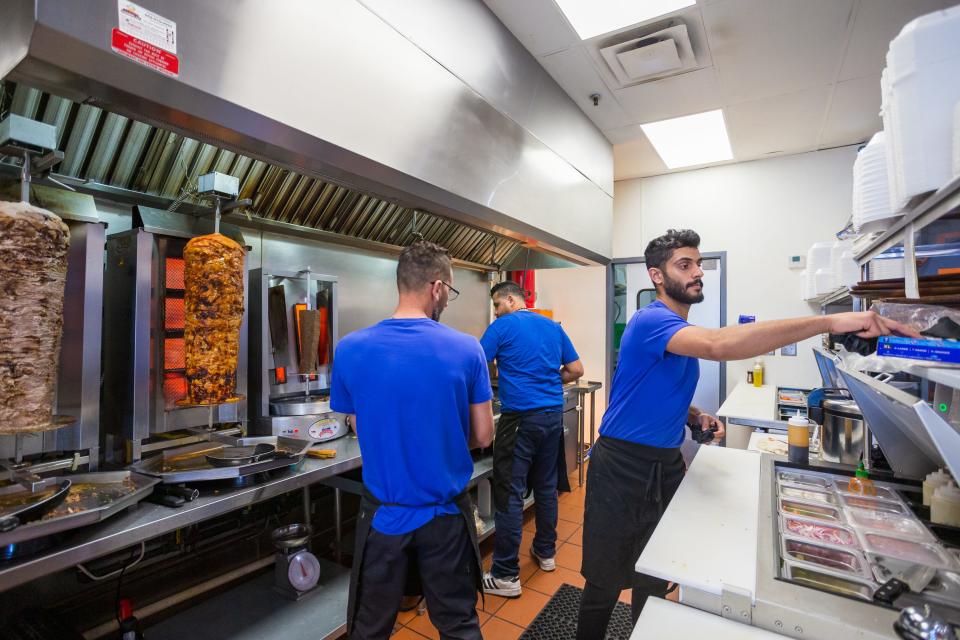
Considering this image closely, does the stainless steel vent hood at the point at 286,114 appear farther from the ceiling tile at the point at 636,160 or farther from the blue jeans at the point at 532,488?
the ceiling tile at the point at 636,160

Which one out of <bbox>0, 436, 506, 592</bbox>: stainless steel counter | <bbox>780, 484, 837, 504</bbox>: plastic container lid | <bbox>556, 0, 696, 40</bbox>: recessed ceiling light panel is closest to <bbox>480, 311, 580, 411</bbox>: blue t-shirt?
<bbox>0, 436, 506, 592</bbox>: stainless steel counter

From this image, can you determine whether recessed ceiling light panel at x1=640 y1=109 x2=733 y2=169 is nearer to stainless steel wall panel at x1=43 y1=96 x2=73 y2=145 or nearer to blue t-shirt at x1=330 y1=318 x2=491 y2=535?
blue t-shirt at x1=330 y1=318 x2=491 y2=535

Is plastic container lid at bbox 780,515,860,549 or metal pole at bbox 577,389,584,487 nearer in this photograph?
plastic container lid at bbox 780,515,860,549

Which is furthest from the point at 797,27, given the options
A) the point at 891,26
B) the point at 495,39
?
the point at 495,39

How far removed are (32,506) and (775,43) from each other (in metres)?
3.71

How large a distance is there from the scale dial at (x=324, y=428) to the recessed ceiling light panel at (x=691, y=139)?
10.6 feet

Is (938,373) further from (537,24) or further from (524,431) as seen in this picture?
(537,24)

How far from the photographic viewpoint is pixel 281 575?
7.38 feet

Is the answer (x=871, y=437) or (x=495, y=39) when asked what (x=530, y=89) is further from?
(x=871, y=437)

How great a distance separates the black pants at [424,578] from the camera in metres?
1.60

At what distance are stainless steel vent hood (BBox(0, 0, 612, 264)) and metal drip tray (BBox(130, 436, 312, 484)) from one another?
3.60 feet

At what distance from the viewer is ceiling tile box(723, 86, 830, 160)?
3.31m

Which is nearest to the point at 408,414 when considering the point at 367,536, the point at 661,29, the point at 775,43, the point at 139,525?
the point at 367,536

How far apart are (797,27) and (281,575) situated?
381 cm
